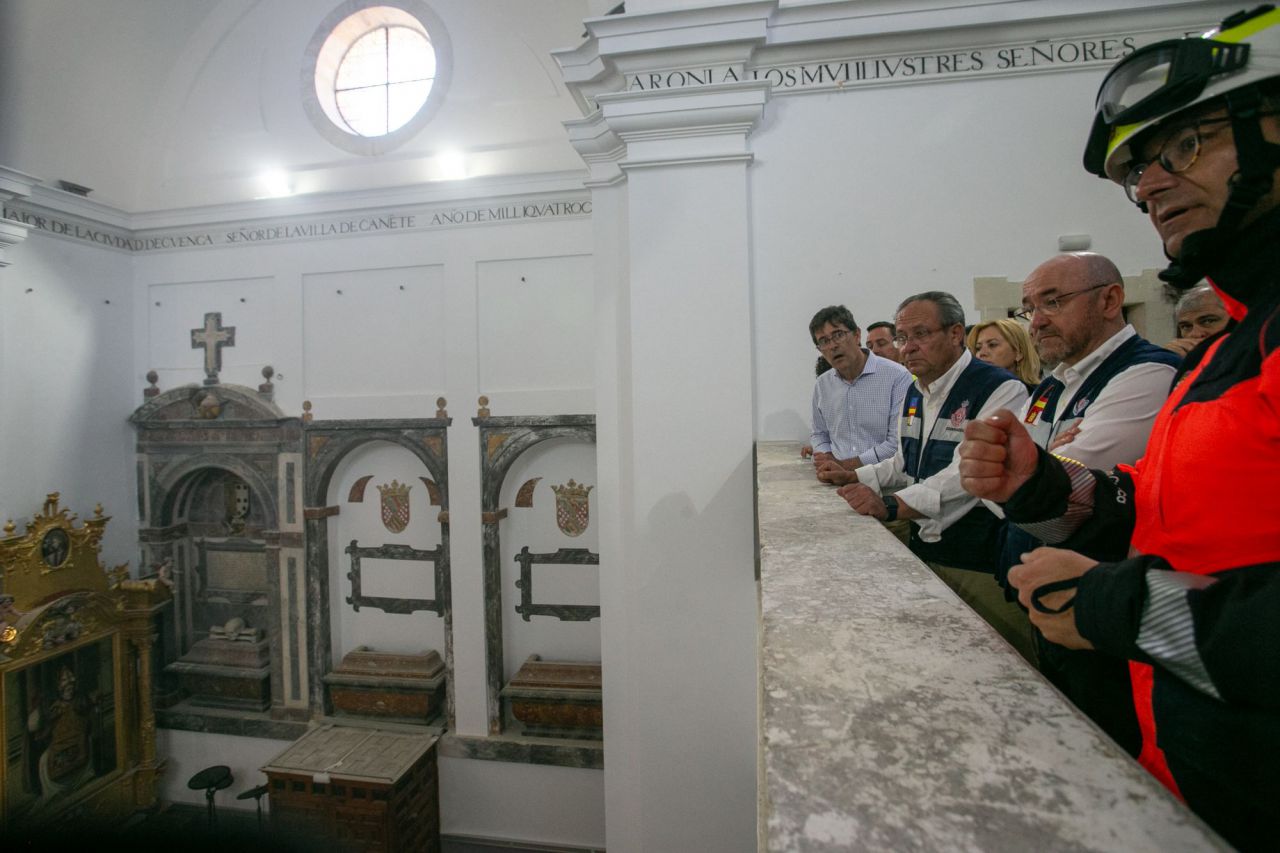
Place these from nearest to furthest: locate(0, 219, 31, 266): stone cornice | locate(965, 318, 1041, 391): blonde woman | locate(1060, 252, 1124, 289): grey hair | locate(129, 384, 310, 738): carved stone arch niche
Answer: locate(1060, 252, 1124, 289): grey hair < locate(965, 318, 1041, 391): blonde woman < locate(0, 219, 31, 266): stone cornice < locate(129, 384, 310, 738): carved stone arch niche

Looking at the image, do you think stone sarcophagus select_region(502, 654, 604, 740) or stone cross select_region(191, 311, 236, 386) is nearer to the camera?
stone sarcophagus select_region(502, 654, 604, 740)

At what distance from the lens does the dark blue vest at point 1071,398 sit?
4.95 feet

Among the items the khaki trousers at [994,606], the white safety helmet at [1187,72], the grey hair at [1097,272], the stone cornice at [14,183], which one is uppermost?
the stone cornice at [14,183]

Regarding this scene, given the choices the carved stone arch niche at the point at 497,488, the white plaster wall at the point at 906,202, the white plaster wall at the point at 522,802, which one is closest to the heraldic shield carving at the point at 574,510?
the carved stone arch niche at the point at 497,488

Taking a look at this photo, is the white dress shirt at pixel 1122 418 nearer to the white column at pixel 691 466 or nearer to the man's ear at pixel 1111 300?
the man's ear at pixel 1111 300

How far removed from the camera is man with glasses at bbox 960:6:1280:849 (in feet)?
2.41

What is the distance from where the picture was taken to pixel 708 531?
3605 millimetres

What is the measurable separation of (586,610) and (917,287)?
4.81m

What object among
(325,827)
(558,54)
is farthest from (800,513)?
(325,827)

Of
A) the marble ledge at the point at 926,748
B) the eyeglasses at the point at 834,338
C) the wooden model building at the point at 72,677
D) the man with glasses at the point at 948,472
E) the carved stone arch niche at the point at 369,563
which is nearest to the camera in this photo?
the marble ledge at the point at 926,748

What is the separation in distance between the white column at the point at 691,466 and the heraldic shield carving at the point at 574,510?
127 inches

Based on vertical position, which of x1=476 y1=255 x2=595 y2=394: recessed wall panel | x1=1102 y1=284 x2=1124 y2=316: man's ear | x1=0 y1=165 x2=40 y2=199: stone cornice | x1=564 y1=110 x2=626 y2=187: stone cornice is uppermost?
x1=0 y1=165 x2=40 y2=199: stone cornice

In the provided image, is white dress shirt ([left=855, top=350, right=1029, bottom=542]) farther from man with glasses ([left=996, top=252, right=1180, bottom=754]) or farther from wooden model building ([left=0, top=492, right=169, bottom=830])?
wooden model building ([left=0, top=492, right=169, bottom=830])

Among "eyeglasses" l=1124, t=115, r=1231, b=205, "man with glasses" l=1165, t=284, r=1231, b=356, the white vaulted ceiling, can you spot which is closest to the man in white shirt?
"man with glasses" l=1165, t=284, r=1231, b=356
